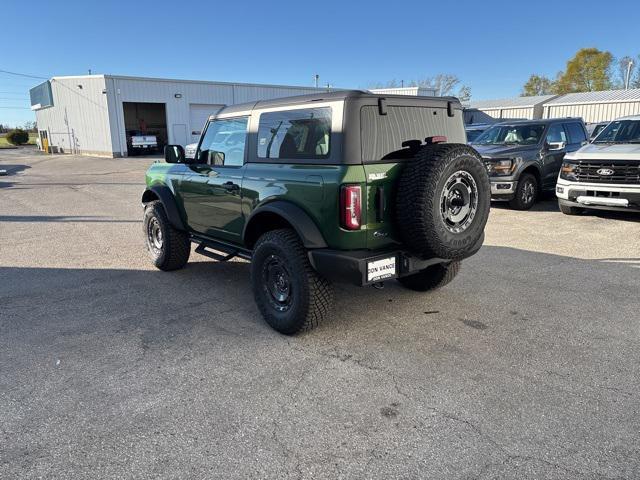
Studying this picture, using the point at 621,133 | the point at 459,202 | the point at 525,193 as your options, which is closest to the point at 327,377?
the point at 459,202

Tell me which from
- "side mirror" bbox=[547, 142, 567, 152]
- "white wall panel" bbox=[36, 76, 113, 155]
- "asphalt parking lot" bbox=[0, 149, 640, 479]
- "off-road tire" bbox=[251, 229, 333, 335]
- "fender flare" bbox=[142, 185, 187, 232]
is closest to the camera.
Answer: "asphalt parking lot" bbox=[0, 149, 640, 479]

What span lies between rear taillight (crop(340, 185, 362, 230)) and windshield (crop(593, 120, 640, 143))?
24.6 feet

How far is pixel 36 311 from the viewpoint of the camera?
4602 millimetres

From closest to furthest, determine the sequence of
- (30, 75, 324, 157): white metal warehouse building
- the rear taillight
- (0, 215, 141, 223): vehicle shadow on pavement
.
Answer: the rear taillight < (0, 215, 141, 223): vehicle shadow on pavement < (30, 75, 324, 157): white metal warehouse building

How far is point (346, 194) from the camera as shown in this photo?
3422 mm

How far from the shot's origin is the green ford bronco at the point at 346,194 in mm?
3500

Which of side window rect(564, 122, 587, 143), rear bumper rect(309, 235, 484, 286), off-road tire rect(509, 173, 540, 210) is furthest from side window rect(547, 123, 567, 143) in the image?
rear bumper rect(309, 235, 484, 286)

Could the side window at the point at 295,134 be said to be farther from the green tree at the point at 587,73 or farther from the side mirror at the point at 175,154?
the green tree at the point at 587,73

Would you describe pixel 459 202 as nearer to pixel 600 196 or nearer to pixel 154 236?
pixel 154 236

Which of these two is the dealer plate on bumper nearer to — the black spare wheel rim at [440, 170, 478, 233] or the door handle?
the black spare wheel rim at [440, 170, 478, 233]

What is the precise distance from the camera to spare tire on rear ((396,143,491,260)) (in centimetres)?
347

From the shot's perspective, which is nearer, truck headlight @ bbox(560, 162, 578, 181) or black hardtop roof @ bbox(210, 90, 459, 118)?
black hardtop roof @ bbox(210, 90, 459, 118)

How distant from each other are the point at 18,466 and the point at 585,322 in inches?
167

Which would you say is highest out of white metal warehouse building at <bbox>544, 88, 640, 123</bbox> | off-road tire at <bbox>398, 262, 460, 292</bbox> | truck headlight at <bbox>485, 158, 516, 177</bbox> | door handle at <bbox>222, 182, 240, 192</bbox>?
white metal warehouse building at <bbox>544, 88, 640, 123</bbox>
